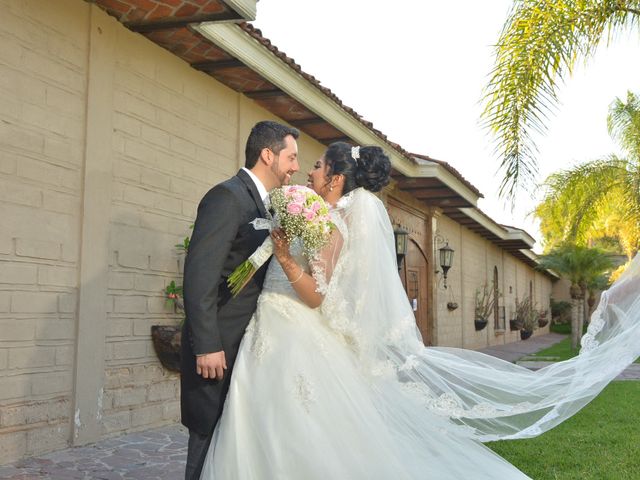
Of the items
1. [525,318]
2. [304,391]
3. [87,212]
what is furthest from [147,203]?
[525,318]

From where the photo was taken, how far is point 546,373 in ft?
13.0

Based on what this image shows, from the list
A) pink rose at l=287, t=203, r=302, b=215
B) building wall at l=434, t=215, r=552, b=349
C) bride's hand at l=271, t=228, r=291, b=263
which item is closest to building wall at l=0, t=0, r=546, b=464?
bride's hand at l=271, t=228, r=291, b=263

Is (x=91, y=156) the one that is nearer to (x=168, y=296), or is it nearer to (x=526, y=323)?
(x=168, y=296)

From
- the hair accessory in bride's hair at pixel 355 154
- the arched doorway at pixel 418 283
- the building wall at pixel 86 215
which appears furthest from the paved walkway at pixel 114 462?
the arched doorway at pixel 418 283

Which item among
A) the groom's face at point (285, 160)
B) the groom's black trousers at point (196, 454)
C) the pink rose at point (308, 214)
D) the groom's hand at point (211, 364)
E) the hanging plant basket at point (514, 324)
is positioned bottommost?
the hanging plant basket at point (514, 324)

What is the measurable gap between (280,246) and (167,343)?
389 cm

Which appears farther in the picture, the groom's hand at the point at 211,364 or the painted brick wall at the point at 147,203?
the painted brick wall at the point at 147,203

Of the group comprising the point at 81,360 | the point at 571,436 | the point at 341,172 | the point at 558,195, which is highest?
the point at 558,195

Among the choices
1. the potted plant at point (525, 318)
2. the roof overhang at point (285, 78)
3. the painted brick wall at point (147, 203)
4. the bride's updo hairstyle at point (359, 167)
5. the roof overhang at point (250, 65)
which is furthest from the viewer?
the potted plant at point (525, 318)

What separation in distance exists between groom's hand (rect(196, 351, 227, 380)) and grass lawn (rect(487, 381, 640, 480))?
286 cm

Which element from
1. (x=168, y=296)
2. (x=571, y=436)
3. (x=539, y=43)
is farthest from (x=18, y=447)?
(x=539, y=43)

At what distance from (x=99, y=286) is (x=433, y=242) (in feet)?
37.6

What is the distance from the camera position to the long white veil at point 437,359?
332 cm

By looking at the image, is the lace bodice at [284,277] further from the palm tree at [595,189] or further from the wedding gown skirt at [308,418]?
the palm tree at [595,189]
